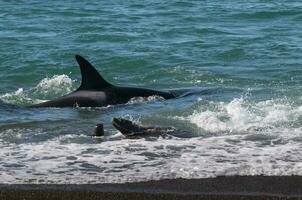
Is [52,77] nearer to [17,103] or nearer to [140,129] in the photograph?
[17,103]

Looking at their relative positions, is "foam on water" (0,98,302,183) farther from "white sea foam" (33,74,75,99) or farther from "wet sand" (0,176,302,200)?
"white sea foam" (33,74,75,99)

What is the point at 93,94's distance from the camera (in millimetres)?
17844

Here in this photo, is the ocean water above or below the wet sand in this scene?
below

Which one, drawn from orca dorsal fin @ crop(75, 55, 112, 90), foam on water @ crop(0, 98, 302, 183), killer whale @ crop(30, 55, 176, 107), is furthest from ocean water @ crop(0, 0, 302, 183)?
orca dorsal fin @ crop(75, 55, 112, 90)

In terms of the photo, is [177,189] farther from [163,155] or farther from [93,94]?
[93,94]

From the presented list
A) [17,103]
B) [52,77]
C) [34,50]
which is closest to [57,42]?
[34,50]

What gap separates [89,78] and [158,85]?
4.07 metres

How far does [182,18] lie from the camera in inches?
1437

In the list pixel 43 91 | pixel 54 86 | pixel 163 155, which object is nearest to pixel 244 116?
pixel 163 155

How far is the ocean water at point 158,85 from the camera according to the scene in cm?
1190

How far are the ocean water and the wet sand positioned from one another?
0.34 meters

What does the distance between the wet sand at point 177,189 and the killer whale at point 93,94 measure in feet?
23.3

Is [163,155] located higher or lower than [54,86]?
higher

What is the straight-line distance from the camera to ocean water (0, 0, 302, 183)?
39.0 feet
